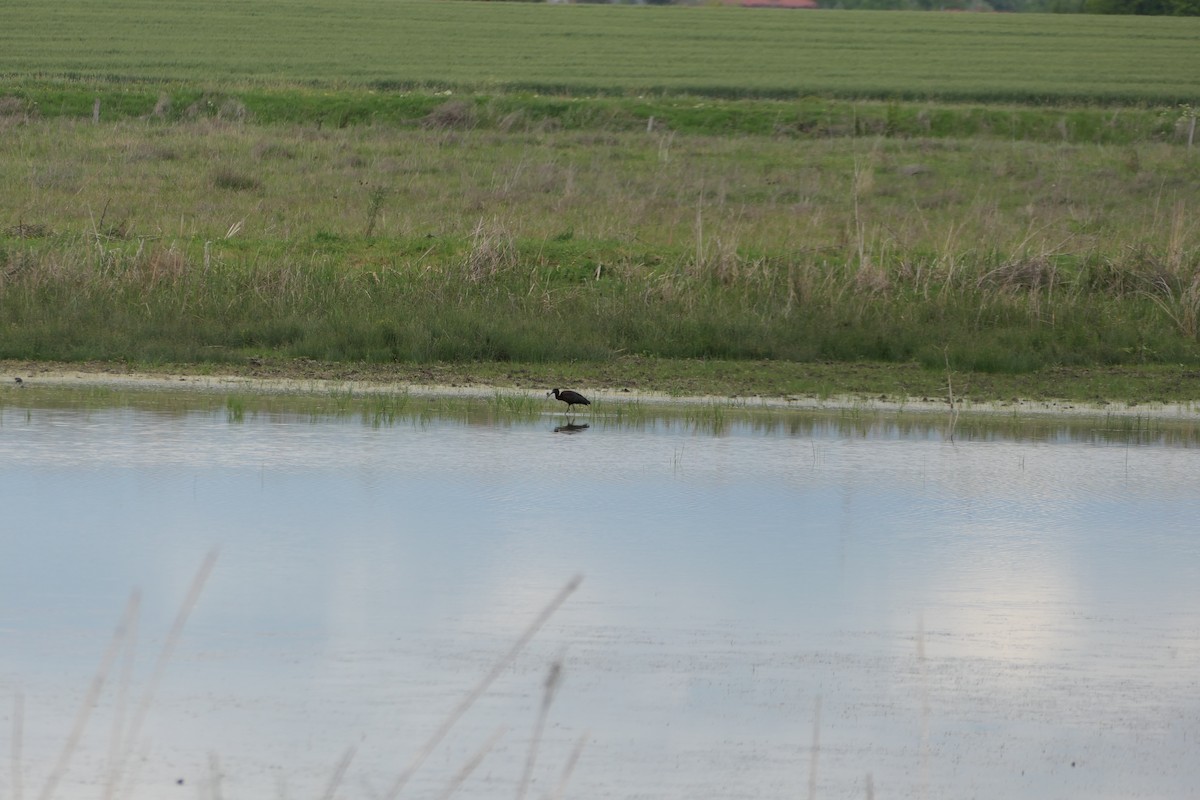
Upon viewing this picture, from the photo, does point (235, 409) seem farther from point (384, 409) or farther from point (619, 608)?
point (619, 608)

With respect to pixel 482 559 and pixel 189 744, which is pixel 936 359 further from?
pixel 189 744

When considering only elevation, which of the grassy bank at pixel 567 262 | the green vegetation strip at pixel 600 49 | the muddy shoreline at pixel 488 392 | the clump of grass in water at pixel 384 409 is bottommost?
the muddy shoreline at pixel 488 392

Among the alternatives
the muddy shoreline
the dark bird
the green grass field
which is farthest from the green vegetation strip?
the dark bird

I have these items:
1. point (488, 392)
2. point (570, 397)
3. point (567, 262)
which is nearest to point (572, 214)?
point (567, 262)

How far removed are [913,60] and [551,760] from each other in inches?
2038

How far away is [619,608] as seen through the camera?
6.96 meters

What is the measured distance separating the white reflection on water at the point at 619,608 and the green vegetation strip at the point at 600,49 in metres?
33.9

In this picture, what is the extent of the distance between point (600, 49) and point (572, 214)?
33116 mm

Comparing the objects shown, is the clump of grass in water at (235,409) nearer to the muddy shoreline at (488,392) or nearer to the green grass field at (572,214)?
the muddy shoreline at (488,392)

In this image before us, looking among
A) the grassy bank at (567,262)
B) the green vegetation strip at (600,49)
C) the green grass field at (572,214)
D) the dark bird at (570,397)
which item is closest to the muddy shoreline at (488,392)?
the green grass field at (572,214)

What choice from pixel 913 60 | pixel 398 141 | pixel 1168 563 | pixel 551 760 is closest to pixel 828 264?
pixel 1168 563

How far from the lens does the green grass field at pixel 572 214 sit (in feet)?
51.3

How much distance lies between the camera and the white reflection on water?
5.27 metres

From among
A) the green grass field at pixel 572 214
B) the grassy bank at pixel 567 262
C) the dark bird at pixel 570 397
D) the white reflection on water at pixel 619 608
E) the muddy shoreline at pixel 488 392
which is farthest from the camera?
the green grass field at pixel 572 214
